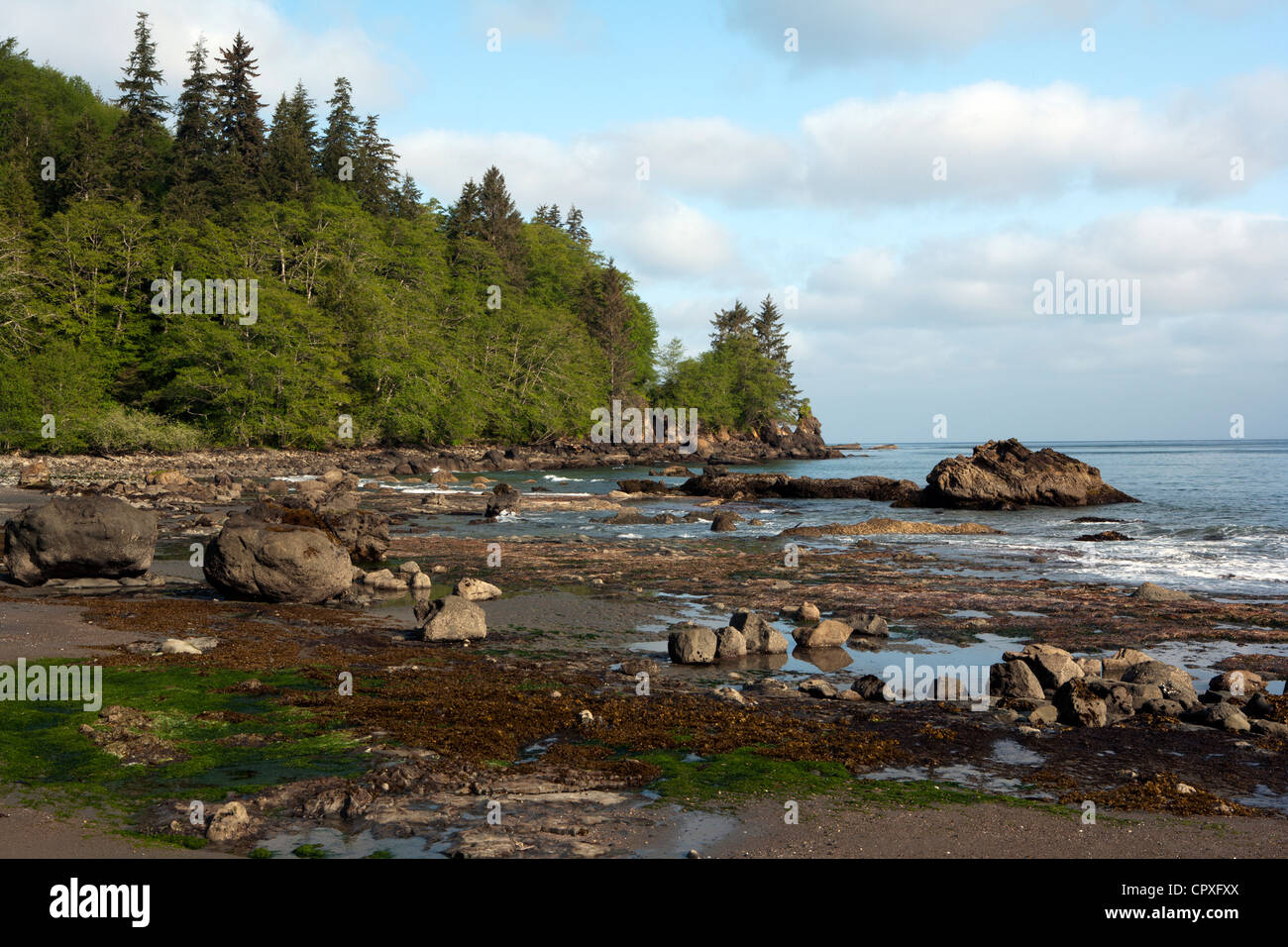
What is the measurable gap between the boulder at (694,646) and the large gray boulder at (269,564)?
277 inches

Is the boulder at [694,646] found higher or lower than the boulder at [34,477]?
lower

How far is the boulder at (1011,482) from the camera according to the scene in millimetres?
41094

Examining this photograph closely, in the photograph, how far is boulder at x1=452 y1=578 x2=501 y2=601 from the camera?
16547mm

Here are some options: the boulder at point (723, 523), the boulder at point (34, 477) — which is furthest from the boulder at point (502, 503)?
the boulder at point (34, 477)

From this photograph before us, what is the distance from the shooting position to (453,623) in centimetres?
1308

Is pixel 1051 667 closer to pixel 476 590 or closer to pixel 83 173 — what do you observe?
pixel 476 590

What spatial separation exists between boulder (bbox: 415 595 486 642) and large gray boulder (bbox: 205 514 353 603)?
302cm

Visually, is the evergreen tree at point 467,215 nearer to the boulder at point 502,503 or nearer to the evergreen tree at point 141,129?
the evergreen tree at point 141,129

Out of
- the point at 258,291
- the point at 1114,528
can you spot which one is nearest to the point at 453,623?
the point at 1114,528

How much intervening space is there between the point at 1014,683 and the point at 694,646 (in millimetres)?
4171

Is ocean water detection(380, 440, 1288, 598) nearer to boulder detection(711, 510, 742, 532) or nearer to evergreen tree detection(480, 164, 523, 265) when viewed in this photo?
boulder detection(711, 510, 742, 532)
